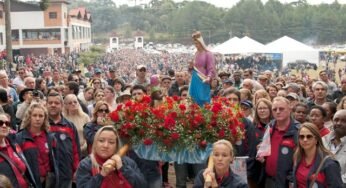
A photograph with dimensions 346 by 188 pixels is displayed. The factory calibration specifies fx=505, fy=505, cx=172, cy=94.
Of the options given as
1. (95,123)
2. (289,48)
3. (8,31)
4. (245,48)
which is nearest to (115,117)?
(95,123)

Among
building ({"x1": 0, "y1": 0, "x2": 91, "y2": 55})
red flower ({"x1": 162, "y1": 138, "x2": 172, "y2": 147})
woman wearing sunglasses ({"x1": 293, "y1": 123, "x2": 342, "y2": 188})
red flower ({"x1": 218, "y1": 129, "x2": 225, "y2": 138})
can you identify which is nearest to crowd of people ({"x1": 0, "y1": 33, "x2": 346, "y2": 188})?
woman wearing sunglasses ({"x1": 293, "y1": 123, "x2": 342, "y2": 188})

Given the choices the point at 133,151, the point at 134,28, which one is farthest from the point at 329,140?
the point at 134,28

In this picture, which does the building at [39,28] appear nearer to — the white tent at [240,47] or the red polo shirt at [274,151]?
the white tent at [240,47]

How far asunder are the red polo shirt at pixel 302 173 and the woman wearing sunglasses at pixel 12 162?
252cm

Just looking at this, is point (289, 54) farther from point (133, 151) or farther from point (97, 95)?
point (133, 151)

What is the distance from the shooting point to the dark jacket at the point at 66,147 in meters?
5.58

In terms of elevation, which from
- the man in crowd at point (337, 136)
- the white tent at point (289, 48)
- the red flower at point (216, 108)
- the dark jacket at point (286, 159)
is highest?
the white tent at point (289, 48)

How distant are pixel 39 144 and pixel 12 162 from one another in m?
0.64

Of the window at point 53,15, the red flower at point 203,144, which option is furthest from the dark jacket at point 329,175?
the window at point 53,15

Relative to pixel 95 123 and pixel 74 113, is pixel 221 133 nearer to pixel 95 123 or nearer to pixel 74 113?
pixel 95 123

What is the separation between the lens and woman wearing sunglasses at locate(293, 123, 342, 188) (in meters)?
4.23

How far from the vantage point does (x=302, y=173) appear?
449cm

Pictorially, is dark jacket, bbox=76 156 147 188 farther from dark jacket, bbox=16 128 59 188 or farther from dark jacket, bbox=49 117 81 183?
dark jacket, bbox=49 117 81 183

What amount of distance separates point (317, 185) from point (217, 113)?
1.33 meters
